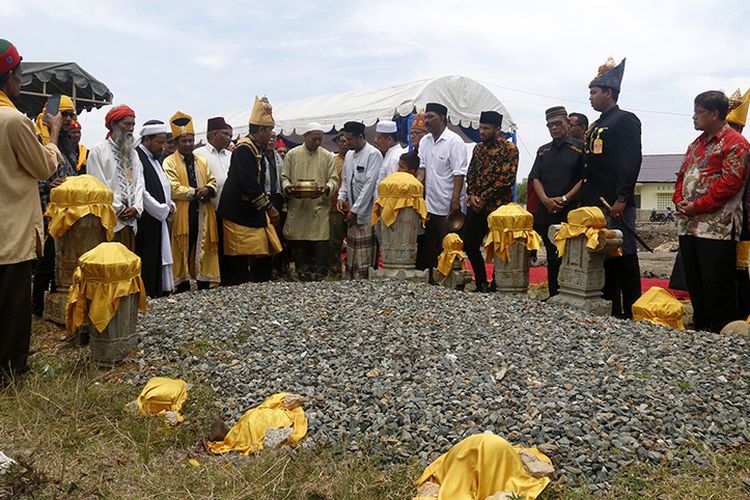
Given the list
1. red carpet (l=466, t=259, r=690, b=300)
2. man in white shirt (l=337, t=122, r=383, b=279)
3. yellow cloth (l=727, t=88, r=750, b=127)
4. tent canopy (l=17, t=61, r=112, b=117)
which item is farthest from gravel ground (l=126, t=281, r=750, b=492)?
tent canopy (l=17, t=61, r=112, b=117)

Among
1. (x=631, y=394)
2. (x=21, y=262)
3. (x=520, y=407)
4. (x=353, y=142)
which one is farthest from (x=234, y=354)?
(x=353, y=142)

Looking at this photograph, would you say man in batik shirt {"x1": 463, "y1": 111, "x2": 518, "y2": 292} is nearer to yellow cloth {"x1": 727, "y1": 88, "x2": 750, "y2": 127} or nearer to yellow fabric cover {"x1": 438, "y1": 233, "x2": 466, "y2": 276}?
yellow fabric cover {"x1": 438, "y1": 233, "x2": 466, "y2": 276}

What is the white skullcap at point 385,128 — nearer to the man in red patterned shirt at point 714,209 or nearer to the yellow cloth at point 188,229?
the yellow cloth at point 188,229

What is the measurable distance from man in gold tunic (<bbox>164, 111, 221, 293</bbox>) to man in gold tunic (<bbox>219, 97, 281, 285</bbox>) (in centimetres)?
17

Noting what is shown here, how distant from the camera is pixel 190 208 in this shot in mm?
6031

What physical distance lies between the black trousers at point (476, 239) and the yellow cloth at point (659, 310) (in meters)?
1.61

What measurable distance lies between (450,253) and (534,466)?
11.6 ft

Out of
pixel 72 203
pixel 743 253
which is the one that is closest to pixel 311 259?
pixel 72 203

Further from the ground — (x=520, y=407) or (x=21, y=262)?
(x=21, y=262)

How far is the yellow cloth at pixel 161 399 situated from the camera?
315 cm

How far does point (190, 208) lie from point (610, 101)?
3.96m

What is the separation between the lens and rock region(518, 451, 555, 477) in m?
2.33

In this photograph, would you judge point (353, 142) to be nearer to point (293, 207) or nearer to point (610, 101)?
point (293, 207)

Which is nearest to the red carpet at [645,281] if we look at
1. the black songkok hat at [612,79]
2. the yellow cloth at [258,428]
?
the black songkok hat at [612,79]
